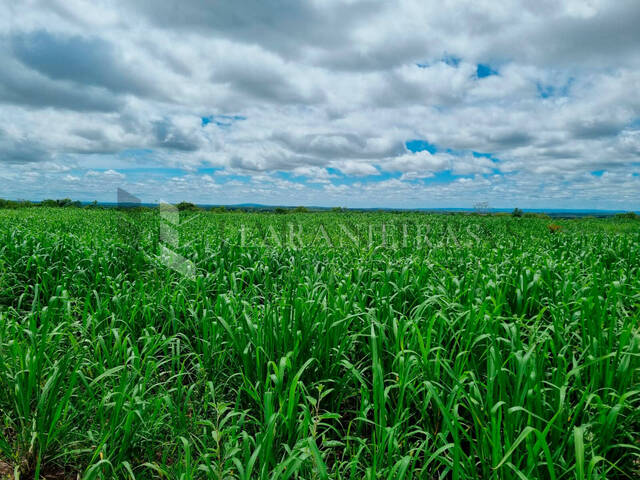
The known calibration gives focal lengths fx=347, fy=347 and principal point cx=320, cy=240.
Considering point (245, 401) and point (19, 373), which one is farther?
point (245, 401)

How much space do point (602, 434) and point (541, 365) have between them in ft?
1.49

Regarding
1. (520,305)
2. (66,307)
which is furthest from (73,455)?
(520,305)

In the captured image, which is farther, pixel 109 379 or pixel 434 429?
pixel 109 379

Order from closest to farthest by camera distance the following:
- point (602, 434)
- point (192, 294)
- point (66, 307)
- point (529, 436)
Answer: point (529, 436) < point (602, 434) < point (66, 307) < point (192, 294)

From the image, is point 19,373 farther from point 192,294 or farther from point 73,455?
point 192,294

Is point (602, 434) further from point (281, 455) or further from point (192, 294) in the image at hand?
point (192, 294)

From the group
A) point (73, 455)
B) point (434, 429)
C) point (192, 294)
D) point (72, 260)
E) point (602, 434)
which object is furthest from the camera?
point (72, 260)

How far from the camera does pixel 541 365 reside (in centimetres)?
234

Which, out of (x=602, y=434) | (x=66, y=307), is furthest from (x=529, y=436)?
(x=66, y=307)

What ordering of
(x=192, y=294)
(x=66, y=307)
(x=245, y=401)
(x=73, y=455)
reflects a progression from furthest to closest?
(x=192, y=294) → (x=66, y=307) → (x=245, y=401) → (x=73, y=455)

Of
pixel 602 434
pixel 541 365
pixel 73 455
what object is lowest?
pixel 73 455

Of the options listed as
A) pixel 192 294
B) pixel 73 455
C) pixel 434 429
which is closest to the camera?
pixel 73 455

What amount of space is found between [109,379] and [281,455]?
5.63 ft

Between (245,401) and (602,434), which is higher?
(602,434)
